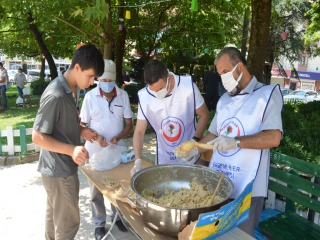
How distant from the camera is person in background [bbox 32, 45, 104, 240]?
2025mm

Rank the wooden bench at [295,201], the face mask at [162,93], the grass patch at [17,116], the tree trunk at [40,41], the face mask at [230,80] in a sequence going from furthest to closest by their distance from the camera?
1. the tree trunk at [40,41]
2. the grass patch at [17,116]
3. the face mask at [162,93]
4. the wooden bench at [295,201]
5. the face mask at [230,80]

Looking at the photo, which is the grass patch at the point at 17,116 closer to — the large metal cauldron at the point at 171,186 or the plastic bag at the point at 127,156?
the plastic bag at the point at 127,156

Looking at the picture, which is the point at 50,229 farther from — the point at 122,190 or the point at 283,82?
the point at 283,82

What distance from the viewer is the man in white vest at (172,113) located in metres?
2.56

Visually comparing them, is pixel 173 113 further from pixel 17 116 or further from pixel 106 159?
pixel 17 116

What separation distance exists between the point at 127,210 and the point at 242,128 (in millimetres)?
915

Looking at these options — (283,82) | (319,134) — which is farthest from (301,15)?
(283,82)

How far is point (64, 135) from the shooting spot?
7.21 feet

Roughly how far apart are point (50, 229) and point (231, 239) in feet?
5.68

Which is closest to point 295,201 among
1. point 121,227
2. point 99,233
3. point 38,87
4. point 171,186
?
point 171,186

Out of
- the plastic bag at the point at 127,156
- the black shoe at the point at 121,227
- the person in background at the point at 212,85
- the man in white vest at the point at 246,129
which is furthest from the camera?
the person in background at the point at 212,85

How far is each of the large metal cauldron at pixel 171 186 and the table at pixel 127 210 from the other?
0.06 m

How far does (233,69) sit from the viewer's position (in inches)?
77.6

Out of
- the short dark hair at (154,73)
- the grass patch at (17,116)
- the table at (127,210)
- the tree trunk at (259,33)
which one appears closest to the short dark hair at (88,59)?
the short dark hair at (154,73)
